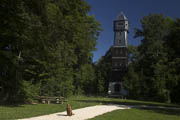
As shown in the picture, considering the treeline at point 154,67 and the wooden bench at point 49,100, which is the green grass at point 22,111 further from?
the treeline at point 154,67

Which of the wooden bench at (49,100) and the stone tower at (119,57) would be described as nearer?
the wooden bench at (49,100)

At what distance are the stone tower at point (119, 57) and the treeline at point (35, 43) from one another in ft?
87.5

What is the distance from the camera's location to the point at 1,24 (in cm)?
1323

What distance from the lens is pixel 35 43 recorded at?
13.4 m

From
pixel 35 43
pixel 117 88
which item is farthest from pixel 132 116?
pixel 117 88

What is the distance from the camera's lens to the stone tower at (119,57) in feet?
152

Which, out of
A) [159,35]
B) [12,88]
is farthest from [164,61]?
[12,88]

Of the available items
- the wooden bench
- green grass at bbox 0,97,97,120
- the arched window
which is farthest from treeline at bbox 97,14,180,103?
green grass at bbox 0,97,97,120

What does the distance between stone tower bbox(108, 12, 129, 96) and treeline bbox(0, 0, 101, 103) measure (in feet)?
87.5

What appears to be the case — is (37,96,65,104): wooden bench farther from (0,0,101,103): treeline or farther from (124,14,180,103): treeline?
(124,14,180,103): treeline

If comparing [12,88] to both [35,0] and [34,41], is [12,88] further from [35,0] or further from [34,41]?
[35,0]

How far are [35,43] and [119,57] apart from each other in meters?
35.6

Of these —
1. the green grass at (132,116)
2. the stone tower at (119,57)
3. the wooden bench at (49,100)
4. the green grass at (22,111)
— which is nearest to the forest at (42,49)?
the wooden bench at (49,100)

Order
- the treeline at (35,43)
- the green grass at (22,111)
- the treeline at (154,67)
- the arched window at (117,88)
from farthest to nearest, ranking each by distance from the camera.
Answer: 1. the arched window at (117,88)
2. the treeline at (154,67)
3. the treeline at (35,43)
4. the green grass at (22,111)
